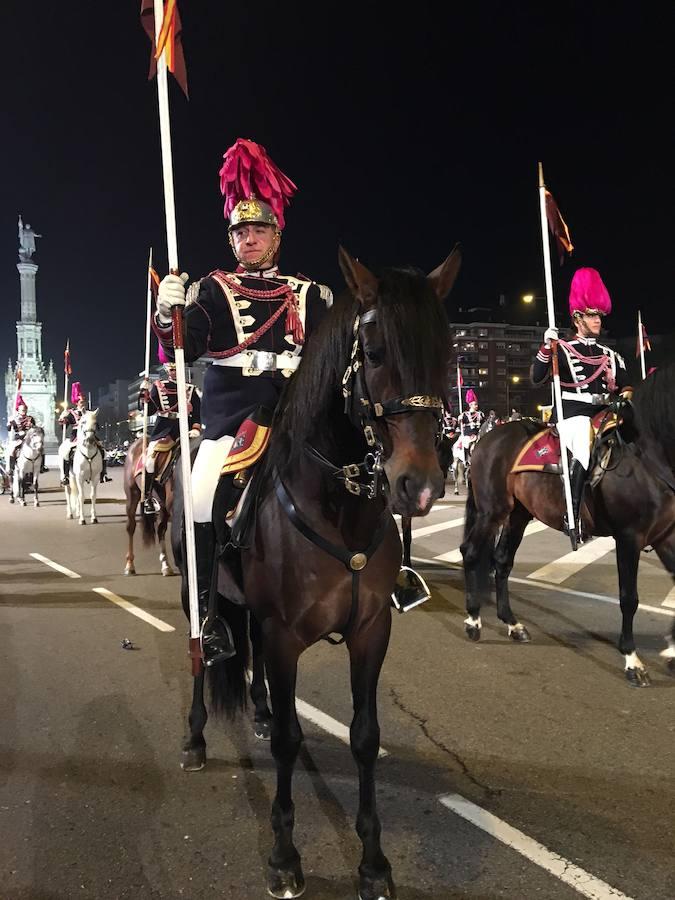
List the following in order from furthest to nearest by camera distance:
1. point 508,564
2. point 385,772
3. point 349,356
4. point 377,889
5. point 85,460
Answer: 1. point 85,460
2. point 508,564
3. point 385,772
4. point 377,889
5. point 349,356

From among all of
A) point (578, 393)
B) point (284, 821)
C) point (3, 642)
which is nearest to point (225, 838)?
point (284, 821)

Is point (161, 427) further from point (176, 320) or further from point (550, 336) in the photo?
point (176, 320)

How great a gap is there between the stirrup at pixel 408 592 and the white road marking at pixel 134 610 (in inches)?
159

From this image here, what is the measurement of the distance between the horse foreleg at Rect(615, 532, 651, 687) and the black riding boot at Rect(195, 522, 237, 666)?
3.33 m

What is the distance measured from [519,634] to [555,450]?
1.90m

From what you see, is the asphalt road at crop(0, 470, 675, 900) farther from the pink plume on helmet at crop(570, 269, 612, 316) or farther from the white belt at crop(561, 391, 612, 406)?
the pink plume on helmet at crop(570, 269, 612, 316)

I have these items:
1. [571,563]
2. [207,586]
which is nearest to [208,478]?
[207,586]

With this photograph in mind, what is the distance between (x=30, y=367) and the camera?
89.4m

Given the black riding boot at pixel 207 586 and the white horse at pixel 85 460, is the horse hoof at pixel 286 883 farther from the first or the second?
the white horse at pixel 85 460

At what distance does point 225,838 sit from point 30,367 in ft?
319

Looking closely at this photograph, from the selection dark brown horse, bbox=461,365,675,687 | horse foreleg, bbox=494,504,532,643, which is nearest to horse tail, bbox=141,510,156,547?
dark brown horse, bbox=461,365,675,687

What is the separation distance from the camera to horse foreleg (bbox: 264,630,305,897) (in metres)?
2.80

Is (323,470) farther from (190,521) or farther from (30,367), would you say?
(30,367)

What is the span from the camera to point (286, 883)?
8.86 ft
